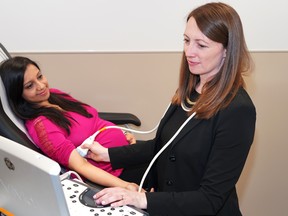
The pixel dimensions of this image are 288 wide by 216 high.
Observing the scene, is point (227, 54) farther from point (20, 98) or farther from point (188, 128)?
point (20, 98)

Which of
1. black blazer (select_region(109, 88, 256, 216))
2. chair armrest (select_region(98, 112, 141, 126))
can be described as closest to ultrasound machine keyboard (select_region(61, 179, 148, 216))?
black blazer (select_region(109, 88, 256, 216))

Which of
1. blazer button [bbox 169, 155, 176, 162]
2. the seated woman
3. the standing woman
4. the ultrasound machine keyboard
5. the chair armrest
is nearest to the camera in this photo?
the ultrasound machine keyboard

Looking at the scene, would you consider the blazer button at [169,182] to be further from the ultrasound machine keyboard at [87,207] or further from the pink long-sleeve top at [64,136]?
the pink long-sleeve top at [64,136]

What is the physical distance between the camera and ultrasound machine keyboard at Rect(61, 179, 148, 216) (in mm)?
896

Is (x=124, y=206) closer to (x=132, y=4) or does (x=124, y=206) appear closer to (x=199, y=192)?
(x=199, y=192)

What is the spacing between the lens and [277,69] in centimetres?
198

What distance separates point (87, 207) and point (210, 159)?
40 cm

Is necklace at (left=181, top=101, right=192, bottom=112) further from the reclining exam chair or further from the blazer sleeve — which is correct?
the reclining exam chair

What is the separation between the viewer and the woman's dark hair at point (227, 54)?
1.02 meters

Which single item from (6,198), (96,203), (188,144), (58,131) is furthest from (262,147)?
(6,198)

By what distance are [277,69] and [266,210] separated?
0.91 m

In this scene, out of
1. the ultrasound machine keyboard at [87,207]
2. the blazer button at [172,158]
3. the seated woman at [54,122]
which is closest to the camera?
the ultrasound machine keyboard at [87,207]

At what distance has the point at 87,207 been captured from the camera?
0.91m

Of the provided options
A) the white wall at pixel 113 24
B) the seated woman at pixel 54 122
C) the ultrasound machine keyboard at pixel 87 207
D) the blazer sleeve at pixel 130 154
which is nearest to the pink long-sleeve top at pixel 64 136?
the seated woman at pixel 54 122
